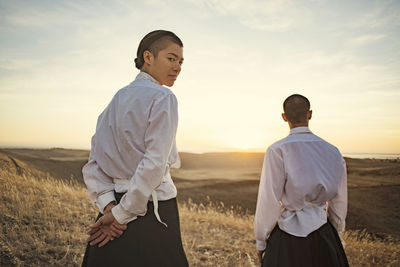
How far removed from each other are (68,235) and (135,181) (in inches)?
124

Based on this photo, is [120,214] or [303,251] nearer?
[120,214]

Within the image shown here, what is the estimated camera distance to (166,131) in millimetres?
1453

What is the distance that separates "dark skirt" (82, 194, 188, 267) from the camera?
1.48 metres

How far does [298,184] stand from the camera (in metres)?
2.09

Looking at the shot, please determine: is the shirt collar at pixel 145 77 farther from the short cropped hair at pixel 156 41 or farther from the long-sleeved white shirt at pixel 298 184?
the long-sleeved white shirt at pixel 298 184

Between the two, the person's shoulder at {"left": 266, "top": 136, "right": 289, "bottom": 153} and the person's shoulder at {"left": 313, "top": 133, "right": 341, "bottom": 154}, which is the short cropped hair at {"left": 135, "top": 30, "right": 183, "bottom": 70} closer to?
the person's shoulder at {"left": 266, "top": 136, "right": 289, "bottom": 153}

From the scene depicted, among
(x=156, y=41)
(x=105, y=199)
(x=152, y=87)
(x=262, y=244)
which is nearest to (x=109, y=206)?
(x=105, y=199)

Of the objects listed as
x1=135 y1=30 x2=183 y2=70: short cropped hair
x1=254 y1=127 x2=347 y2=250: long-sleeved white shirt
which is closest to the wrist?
x1=135 y1=30 x2=183 y2=70: short cropped hair

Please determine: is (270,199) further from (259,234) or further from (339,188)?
(339,188)

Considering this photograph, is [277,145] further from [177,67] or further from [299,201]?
[177,67]

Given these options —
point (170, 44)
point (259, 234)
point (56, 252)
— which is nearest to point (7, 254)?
point (56, 252)

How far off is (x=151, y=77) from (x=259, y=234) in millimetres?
1509

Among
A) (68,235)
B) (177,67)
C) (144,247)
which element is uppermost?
(177,67)

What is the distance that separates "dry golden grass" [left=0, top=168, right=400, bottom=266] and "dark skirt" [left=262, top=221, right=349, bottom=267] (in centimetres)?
168
